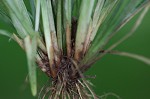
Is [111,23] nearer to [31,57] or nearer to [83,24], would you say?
[83,24]

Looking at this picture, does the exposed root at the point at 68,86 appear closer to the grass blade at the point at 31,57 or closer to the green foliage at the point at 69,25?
the green foliage at the point at 69,25

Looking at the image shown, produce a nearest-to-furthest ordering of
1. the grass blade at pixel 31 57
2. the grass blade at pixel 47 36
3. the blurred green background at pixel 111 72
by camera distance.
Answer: the grass blade at pixel 31 57
the grass blade at pixel 47 36
the blurred green background at pixel 111 72

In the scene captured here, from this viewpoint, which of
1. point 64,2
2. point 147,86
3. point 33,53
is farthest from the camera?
point 147,86

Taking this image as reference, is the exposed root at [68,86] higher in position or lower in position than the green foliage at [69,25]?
lower

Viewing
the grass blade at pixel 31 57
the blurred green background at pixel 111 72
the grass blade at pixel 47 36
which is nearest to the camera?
the grass blade at pixel 31 57

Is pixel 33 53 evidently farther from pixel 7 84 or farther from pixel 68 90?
pixel 7 84

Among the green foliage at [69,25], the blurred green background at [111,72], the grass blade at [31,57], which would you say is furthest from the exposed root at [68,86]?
the blurred green background at [111,72]

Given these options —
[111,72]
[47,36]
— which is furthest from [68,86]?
[111,72]

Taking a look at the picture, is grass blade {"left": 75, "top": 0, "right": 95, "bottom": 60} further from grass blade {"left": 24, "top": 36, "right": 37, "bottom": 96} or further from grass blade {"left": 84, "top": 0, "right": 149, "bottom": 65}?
grass blade {"left": 24, "top": 36, "right": 37, "bottom": 96}

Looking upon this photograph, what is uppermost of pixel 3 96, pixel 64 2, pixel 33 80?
pixel 3 96

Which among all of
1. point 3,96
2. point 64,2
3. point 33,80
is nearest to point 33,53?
point 33,80
